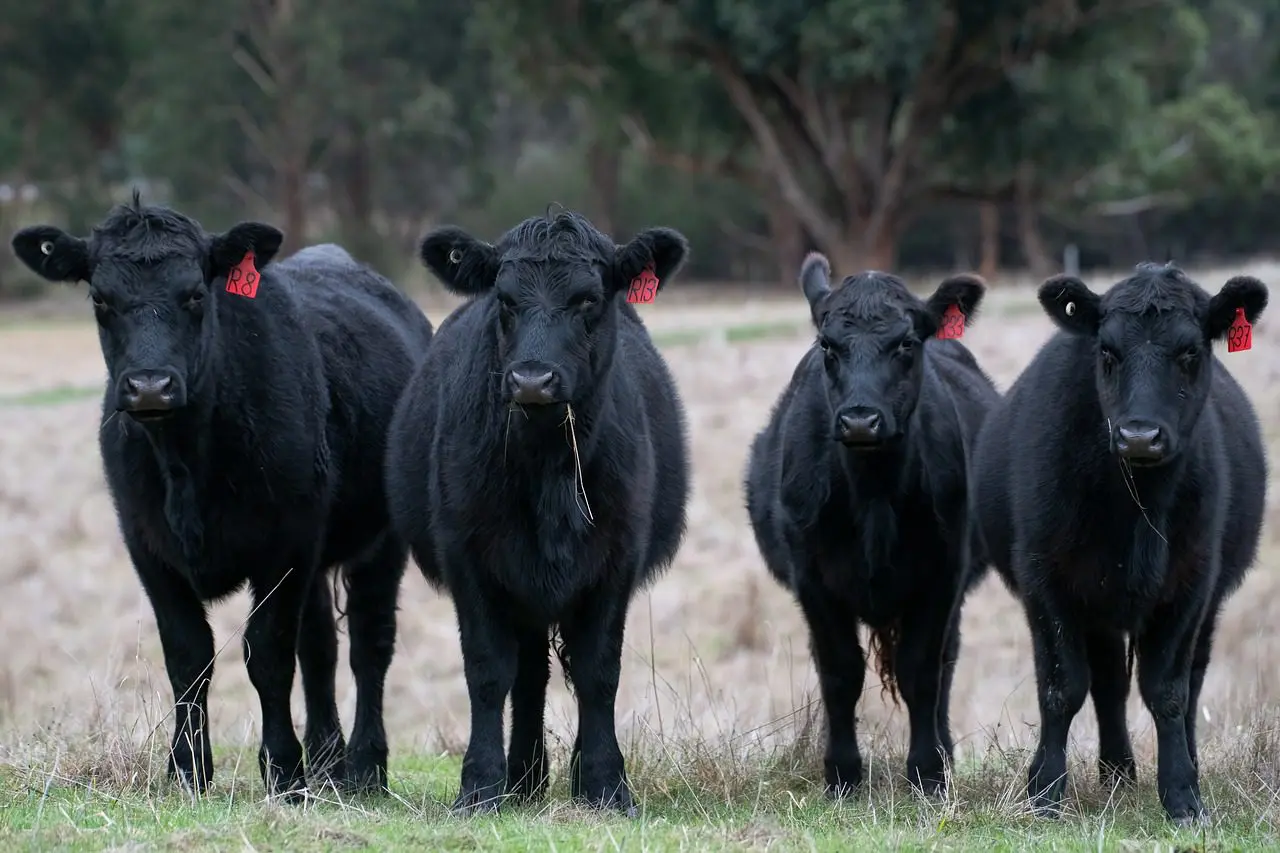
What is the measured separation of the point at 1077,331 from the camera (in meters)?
7.66

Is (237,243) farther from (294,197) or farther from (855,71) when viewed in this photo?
(294,197)

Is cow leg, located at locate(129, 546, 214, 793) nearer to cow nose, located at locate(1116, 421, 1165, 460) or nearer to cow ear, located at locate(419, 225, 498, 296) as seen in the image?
cow ear, located at locate(419, 225, 498, 296)

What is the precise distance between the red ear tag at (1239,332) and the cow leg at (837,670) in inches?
84.8

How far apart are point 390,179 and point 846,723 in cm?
4240

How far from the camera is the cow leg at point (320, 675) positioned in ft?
28.9

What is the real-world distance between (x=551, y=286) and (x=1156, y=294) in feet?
8.21

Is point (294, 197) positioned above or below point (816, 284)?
above

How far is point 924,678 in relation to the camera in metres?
8.30

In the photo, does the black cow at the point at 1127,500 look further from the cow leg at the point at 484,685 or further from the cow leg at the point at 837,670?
the cow leg at the point at 484,685

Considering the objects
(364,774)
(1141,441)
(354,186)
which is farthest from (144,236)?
(354,186)

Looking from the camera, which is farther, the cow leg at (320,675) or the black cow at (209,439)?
the cow leg at (320,675)

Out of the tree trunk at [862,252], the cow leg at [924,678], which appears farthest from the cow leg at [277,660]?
the tree trunk at [862,252]

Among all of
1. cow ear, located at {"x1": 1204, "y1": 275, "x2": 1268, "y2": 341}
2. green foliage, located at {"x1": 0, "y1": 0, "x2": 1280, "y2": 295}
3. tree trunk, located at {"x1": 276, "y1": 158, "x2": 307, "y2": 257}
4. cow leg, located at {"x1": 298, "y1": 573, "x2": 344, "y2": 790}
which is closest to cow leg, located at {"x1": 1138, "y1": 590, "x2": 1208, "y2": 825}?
cow ear, located at {"x1": 1204, "y1": 275, "x2": 1268, "y2": 341}

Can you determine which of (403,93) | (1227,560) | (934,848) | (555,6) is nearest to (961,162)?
(555,6)
